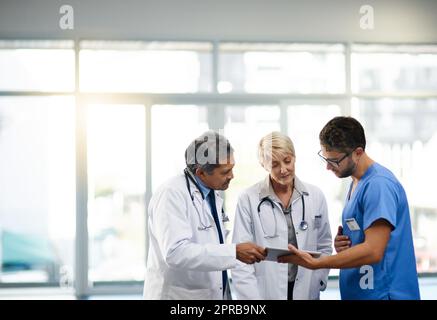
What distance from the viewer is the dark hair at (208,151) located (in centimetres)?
141

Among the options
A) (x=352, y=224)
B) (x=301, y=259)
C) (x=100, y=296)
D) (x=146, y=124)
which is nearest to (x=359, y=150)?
(x=352, y=224)

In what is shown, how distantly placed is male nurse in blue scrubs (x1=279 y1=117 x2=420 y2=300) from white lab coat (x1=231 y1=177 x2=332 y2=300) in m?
→ 0.23

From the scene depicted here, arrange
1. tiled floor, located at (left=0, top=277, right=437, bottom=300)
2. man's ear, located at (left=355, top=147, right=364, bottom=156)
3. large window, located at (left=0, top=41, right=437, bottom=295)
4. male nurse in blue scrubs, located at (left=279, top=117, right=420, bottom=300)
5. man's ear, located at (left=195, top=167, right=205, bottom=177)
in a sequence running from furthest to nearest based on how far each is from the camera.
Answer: large window, located at (left=0, top=41, right=437, bottom=295) → man's ear, located at (left=195, top=167, right=205, bottom=177) → man's ear, located at (left=355, top=147, right=364, bottom=156) → male nurse in blue scrubs, located at (left=279, top=117, right=420, bottom=300) → tiled floor, located at (left=0, top=277, right=437, bottom=300)

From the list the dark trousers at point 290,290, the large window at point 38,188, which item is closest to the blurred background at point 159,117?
the large window at point 38,188

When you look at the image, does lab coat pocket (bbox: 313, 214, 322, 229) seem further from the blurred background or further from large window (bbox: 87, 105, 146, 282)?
large window (bbox: 87, 105, 146, 282)

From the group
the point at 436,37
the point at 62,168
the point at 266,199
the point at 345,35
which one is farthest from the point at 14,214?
the point at 436,37

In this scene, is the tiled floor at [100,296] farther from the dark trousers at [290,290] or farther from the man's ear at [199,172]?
the man's ear at [199,172]

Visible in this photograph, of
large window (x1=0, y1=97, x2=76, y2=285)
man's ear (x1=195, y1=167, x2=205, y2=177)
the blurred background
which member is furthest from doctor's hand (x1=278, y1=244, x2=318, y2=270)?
large window (x1=0, y1=97, x2=76, y2=285)

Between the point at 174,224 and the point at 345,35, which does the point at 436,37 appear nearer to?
the point at 345,35

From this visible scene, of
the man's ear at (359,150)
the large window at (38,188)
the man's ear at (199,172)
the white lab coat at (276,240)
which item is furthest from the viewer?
the large window at (38,188)

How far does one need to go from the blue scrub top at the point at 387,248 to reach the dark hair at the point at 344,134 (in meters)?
0.09

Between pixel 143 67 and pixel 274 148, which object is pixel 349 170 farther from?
pixel 143 67

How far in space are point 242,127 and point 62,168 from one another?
3.91 ft

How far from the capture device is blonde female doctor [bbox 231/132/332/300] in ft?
5.19
